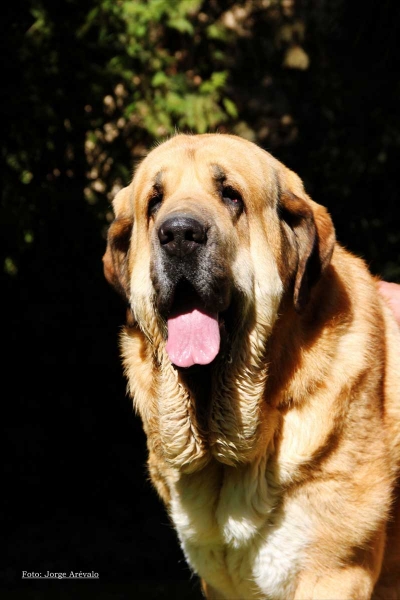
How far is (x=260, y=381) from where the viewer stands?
3.19 metres

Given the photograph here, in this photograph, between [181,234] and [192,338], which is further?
[192,338]

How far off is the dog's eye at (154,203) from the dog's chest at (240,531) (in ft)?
3.43

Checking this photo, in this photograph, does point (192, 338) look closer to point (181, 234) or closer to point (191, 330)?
point (191, 330)

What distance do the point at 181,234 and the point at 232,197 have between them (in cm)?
38

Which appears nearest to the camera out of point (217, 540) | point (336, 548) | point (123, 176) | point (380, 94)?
point (336, 548)

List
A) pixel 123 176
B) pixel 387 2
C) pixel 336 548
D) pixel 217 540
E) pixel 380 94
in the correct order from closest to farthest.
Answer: pixel 336 548 → pixel 217 540 → pixel 387 2 → pixel 123 176 → pixel 380 94

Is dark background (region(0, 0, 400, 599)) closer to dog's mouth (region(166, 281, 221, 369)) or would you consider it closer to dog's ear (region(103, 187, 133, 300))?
dog's ear (region(103, 187, 133, 300))

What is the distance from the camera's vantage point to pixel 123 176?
6156mm

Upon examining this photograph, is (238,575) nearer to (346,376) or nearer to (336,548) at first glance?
(336,548)

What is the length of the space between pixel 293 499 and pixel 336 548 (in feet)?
0.75

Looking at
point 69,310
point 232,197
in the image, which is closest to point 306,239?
point 232,197

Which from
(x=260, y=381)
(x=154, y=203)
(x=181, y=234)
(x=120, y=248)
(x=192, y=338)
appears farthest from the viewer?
(x=120, y=248)

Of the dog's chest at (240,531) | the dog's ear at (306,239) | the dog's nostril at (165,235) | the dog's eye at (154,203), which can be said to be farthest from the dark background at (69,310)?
the dog's nostril at (165,235)

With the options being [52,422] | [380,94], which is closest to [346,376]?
[52,422]
